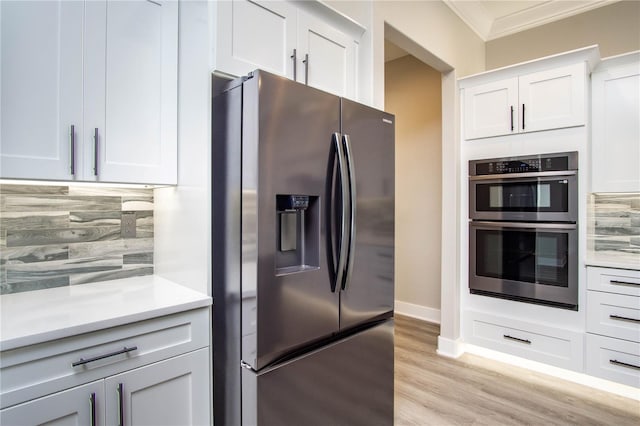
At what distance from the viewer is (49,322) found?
1.14 meters

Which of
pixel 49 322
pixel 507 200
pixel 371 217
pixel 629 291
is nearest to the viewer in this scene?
pixel 49 322

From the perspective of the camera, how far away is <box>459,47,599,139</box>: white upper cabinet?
261 cm

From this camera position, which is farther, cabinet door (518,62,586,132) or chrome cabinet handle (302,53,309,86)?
cabinet door (518,62,586,132)

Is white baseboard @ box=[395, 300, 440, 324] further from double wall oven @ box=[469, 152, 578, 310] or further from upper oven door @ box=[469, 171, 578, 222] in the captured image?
upper oven door @ box=[469, 171, 578, 222]

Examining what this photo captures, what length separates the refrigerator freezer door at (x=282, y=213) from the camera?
132 cm

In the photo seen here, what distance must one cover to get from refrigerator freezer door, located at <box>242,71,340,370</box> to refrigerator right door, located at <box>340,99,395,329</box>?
11 centimetres

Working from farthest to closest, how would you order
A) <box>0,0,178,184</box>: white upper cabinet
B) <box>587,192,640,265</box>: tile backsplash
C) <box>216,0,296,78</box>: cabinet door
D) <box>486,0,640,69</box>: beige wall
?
<box>486,0,640,69</box>: beige wall < <box>587,192,640,265</box>: tile backsplash < <box>216,0,296,78</box>: cabinet door < <box>0,0,178,184</box>: white upper cabinet

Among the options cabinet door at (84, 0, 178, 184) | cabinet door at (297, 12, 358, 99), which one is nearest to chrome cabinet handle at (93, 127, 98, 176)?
cabinet door at (84, 0, 178, 184)

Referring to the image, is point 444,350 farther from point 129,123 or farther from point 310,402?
point 129,123

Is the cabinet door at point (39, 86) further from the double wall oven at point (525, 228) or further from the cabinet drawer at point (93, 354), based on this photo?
the double wall oven at point (525, 228)

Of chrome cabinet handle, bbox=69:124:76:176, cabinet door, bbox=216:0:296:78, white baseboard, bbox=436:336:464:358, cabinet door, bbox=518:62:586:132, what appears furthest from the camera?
white baseboard, bbox=436:336:464:358

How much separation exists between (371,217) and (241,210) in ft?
2.26

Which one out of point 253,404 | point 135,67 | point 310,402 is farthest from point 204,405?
point 135,67

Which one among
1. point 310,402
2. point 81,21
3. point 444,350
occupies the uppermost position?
point 81,21
